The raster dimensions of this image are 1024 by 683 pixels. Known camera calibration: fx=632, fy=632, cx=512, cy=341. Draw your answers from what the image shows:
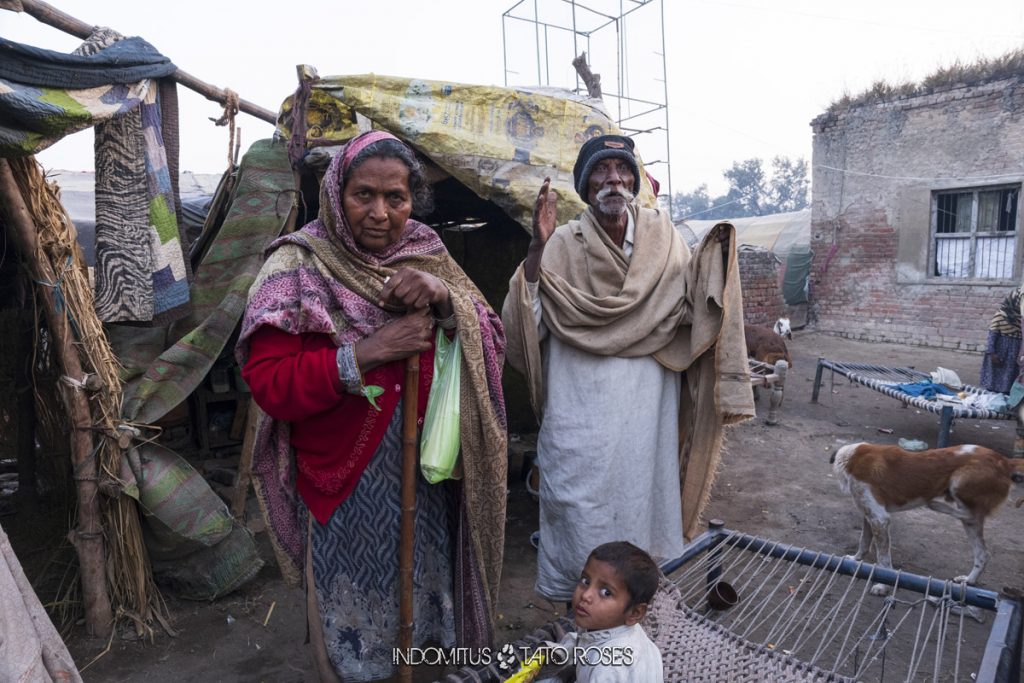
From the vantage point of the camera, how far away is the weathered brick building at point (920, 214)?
10.4 metres

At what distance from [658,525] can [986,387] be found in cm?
547

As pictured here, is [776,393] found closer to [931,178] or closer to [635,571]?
[635,571]

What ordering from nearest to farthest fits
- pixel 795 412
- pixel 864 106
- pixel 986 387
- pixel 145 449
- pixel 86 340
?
pixel 86 340 < pixel 145 449 < pixel 986 387 < pixel 795 412 < pixel 864 106

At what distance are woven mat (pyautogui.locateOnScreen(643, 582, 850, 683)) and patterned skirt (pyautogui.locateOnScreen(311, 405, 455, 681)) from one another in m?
0.85

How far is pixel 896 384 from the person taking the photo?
6.59m

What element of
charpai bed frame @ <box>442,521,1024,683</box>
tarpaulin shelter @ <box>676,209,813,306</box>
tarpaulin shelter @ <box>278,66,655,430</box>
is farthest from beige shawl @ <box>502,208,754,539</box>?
tarpaulin shelter @ <box>676,209,813,306</box>

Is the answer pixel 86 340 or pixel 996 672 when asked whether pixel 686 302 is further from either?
pixel 86 340

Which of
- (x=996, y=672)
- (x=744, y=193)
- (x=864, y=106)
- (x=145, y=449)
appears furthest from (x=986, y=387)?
(x=744, y=193)

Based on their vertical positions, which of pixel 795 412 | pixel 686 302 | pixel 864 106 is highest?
pixel 864 106

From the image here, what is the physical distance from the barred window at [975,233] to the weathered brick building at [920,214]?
0.05 feet

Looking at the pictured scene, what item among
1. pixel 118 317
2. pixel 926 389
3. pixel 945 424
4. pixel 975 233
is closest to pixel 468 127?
pixel 118 317

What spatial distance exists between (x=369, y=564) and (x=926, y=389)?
20.8 ft

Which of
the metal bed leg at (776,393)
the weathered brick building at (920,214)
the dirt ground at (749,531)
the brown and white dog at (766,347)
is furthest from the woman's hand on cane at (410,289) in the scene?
the weathered brick building at (920,214)

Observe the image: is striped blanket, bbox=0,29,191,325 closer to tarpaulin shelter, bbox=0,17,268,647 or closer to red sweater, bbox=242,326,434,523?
tarpaulin shelter, bbox=0,17,268,647
